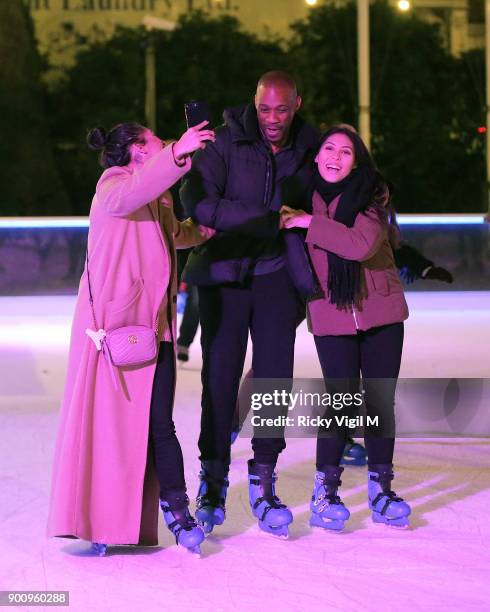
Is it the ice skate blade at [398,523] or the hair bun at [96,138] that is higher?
A: the hair bun at [96,138]

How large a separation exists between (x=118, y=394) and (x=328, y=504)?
878mm

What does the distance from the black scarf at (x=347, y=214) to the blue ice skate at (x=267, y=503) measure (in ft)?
2.08

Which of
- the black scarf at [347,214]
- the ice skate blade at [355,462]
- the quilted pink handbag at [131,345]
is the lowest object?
the ice skate blade at [355,462]

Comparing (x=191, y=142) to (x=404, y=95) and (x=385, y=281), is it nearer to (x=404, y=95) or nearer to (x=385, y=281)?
(x=385, y=281)

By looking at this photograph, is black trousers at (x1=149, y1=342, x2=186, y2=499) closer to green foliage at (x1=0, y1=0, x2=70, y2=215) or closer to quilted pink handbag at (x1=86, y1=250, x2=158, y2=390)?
quilted pink handbag at (x1=86, y1=250, x2=158, y2=390)

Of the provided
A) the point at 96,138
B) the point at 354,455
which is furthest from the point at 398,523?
the point at 96,138

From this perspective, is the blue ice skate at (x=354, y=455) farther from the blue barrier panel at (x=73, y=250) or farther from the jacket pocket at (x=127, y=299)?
the blue barrier panel at (x=73, y=250)

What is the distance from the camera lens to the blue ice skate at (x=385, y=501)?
16.0 feet

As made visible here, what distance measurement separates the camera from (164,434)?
4.55 m

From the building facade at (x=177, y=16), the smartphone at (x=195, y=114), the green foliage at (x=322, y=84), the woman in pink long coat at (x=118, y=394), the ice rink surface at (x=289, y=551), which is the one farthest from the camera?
the green foliage at (x=322, y=84)

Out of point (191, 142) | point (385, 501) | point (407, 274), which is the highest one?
point (191, 142)

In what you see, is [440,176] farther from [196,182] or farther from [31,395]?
[196,182]

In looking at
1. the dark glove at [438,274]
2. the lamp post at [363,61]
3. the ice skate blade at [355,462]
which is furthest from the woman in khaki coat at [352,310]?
the lamp post at [363,61]

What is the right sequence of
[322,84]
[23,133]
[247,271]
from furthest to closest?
[322,84] → [23,133] → [247,271]
